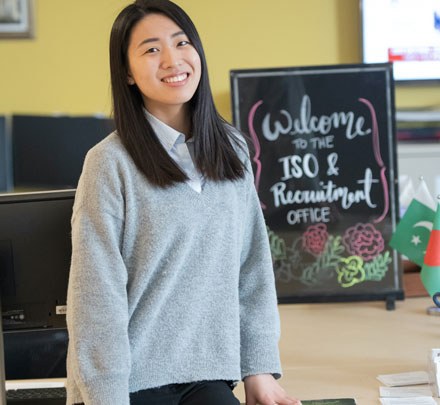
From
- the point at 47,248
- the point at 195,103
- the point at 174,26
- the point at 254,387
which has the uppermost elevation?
the point at 174,26

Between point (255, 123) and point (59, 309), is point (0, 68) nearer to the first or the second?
point (255, 123)

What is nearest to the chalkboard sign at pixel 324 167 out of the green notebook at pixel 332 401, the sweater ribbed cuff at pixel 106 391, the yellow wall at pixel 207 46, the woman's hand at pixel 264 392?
the green notebook at pixel 332 401

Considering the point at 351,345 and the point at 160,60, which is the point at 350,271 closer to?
the point at 351,345

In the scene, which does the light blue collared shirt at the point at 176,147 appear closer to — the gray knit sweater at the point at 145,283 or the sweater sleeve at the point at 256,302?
the gray knit sweater at the point at 145,283

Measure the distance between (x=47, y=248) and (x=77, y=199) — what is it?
0.19 m

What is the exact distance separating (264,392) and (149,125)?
53 centimetres

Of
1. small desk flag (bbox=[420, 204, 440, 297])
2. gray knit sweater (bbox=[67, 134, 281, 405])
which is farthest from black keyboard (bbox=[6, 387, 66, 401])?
small desk flag (bbox=[420, 204, 440, 297])

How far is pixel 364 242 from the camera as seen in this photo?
2873mm

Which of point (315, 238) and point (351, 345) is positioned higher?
point (315, 238)

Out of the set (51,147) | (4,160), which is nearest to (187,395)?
(51,147)

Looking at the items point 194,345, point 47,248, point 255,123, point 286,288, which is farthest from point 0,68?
point 194,345

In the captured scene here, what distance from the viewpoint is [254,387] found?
1.71 m

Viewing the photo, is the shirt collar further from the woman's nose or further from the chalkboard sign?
the chalkboard sign

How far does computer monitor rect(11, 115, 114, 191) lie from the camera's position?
271 centimetres
